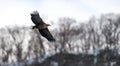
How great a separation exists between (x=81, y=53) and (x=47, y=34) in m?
67.7

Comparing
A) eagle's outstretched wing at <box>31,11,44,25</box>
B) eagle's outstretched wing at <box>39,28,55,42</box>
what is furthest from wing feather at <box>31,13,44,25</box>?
eagle's outstretched wing at <box>39,28,55,42</box>

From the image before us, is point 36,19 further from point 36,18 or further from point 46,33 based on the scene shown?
Result: point 46,33

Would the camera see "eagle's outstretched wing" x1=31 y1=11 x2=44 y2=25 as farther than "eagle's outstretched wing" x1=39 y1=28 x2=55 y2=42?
No

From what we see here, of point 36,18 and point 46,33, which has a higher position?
point 36,18

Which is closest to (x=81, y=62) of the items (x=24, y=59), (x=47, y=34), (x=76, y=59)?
(x=76, y=59)

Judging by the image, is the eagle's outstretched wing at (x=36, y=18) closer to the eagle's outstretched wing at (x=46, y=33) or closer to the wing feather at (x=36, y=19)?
the wing feather at (x=36, y=19)

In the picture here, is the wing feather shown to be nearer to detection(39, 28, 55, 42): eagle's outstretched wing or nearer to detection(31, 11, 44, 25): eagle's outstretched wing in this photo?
detection(31, 11, 44, 25): eagle's outstretched wing

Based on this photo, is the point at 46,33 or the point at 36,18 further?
the point at 46,33

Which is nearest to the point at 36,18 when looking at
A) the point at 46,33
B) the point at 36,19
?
the point at 36,19

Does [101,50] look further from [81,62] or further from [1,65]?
[1,65]

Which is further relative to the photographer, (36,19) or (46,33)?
(46,33)

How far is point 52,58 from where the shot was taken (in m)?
91.2

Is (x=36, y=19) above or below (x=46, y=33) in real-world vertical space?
above

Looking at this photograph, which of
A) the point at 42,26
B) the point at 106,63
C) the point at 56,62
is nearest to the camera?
the point at 42,26
